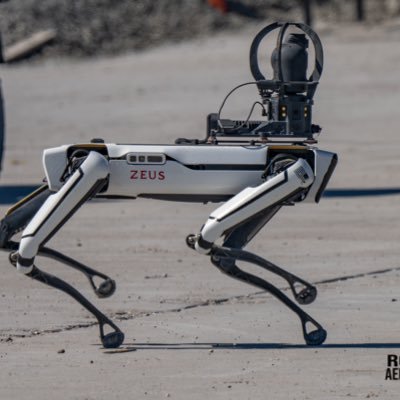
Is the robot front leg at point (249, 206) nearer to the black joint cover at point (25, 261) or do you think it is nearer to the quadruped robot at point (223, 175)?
the quadruped robot at point (223, 175)

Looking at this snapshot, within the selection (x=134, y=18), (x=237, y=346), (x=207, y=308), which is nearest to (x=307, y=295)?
(x=237, y=346)

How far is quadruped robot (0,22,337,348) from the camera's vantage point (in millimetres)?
9828

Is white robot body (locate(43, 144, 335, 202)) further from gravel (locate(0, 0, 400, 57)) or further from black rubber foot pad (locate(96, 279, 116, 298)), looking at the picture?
gravel (locate(0, 0, 400, 57))

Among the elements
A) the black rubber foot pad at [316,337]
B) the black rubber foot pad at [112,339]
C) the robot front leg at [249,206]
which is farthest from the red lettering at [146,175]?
the black rubber foot pad at [316,337]

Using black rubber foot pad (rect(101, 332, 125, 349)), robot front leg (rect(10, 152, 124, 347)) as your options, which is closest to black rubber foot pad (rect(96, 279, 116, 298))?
black rubber foot pad (rect(101, 332, 125, 349))

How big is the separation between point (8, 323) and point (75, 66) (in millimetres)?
31682

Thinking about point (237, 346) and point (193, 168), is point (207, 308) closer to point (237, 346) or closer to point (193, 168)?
point (237, 346)

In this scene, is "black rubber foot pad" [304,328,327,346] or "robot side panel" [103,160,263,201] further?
"black rubber foot pad" [304,328,327,346]

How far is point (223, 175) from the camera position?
32.7 ft

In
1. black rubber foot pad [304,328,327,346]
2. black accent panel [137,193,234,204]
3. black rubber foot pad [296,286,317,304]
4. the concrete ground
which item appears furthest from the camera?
black rubber foot pad [296,286,317,304]

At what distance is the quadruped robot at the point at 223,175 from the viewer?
387 inches

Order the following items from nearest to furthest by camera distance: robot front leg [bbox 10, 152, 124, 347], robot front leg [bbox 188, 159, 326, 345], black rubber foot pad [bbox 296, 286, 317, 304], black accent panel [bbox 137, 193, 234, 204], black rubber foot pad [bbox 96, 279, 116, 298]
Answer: robot front leg [bbox 188, 159, 326, 345] < robot front leg [bbox 10, 152, 124, 347] < black accent panel [bbox 137, 193, 234, 204] < black rubber foot pad [bbox 296, 286, 317, 304] < black rubber foot pad [bbox 96, 279, 116, 298]

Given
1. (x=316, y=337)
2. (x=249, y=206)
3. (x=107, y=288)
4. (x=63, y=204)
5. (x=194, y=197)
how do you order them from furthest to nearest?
(x=107, y=288) → (x=316, y=337) → (x=194, y=197) → (x=63, y=204) → (x=249, y=206)

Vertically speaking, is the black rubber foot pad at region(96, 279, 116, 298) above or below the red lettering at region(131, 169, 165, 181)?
below
